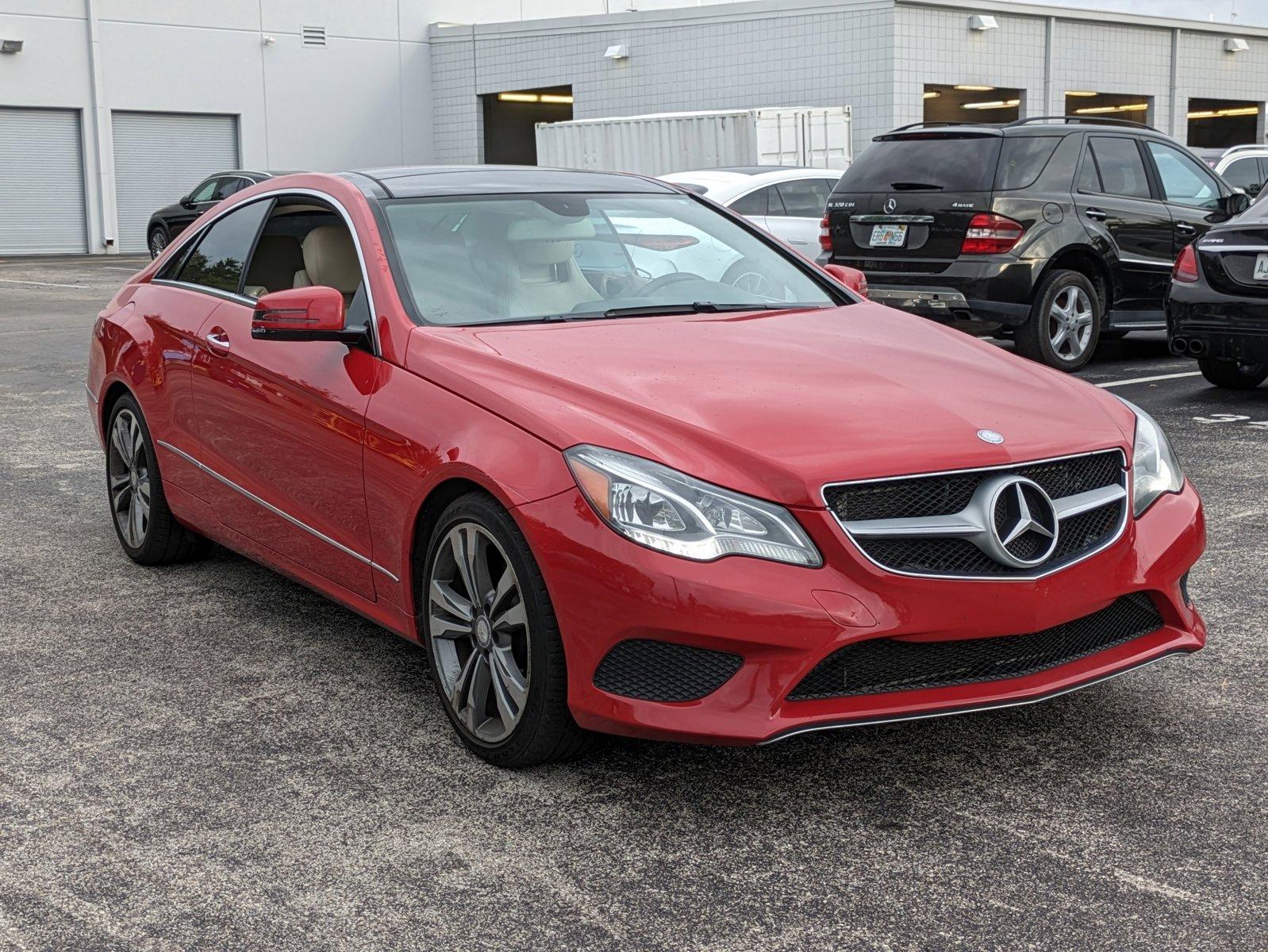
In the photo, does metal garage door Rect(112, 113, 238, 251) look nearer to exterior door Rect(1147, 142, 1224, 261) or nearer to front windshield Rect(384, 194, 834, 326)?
exterior door Rect(1147, 142, 1224, 261)

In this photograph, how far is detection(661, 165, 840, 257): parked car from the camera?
1388 cm

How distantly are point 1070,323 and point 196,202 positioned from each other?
20.6 metres

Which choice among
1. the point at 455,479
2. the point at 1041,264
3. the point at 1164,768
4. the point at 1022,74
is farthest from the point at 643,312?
the point at 1022,74

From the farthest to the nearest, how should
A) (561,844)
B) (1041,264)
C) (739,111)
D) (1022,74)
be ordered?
(1022,74), (739,111), (1041,264), (561,844)

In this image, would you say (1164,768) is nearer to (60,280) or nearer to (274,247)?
(274,247)

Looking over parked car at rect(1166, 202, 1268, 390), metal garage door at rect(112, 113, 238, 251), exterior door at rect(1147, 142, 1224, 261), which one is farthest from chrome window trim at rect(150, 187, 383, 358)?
metal garage door at rect(112, 113, 238, 251)

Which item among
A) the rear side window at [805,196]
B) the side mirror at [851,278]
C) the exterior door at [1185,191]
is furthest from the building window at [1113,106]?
the side mirror at [851,278]

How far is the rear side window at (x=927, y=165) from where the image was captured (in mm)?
10656

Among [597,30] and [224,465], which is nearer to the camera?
[224,465]

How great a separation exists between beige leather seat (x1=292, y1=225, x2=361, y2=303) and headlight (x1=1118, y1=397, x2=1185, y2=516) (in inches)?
88.2

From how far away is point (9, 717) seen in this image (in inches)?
163

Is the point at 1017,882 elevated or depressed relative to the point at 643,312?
depressed

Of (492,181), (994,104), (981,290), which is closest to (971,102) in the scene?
(994,104)

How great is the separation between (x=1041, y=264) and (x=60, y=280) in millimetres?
18954
